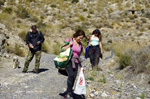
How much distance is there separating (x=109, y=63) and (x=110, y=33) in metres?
11.5

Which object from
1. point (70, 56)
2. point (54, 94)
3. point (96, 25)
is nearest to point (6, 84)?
point (54, 94)

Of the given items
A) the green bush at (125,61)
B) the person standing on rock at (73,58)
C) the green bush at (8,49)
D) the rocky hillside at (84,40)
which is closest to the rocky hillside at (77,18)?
the rocky hillside at (84,40)

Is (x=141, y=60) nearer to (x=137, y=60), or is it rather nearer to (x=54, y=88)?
(x=137, y=60)

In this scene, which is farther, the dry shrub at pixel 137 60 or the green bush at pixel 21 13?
the green bush at pixel 21 13

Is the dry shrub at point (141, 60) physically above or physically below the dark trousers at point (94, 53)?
below

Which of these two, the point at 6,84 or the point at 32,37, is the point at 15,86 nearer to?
the point at 6,84

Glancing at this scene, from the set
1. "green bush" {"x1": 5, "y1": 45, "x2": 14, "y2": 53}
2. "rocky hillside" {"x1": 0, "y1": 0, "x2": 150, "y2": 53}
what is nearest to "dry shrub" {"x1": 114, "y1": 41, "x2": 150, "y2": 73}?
"green bush" {"x1": 5, "y1": 45, "x2": 14, "y2": 53}

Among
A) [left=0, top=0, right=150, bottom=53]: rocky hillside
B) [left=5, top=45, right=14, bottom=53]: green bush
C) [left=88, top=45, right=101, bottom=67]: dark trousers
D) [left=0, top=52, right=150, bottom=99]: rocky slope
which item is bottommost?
[left=0, top=52, right=150, bottom=99]: rocky slope

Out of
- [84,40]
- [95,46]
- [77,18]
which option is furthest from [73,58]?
[77,18]

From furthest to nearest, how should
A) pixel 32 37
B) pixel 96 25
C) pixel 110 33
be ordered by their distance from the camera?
pixel 96 25, pixel 110 33, pixel 32 37

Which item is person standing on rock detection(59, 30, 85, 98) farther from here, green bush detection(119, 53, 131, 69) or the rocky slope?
green bush detection(119, 53, 131, 69)

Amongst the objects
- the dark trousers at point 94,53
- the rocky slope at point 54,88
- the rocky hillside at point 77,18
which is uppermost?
the rocky hillside at point 77,18

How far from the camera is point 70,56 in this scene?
398cm

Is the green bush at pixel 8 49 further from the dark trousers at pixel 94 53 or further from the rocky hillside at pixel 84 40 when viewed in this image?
→ the dark trousers at pixel 94 53
